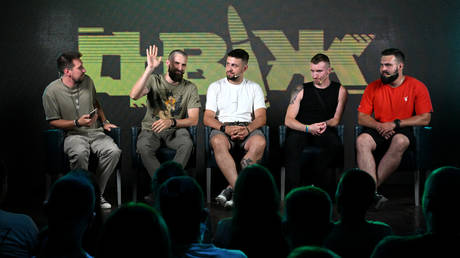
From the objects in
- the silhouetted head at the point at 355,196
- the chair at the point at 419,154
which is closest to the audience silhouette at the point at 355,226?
the silhouetted head at the point at 355,196

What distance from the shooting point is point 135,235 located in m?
1.16

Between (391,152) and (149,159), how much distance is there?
2.15 meters

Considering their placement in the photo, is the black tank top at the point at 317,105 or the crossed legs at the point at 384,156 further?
the black tank top at the point at 317,105

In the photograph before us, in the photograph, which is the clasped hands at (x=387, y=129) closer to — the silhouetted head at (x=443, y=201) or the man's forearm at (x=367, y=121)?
the man's forearm at (x=367, y=121)

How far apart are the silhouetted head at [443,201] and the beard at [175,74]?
3312mm

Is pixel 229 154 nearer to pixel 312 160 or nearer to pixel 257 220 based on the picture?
pixel 312 160

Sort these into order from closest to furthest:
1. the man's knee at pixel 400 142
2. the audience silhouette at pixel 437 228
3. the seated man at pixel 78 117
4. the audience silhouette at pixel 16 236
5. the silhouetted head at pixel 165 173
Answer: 1. the audience silhouette at pixel 437 228
2. the audience silhouette at pixel 16 236
3. the silhouetted head at pixel 165 173
4. the man's knee at pixel 400 142
5. the seated man at pixel 78 117

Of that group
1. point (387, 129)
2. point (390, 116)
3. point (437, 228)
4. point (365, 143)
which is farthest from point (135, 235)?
point (390, 116)

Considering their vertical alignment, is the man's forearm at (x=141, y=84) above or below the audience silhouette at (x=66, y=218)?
above

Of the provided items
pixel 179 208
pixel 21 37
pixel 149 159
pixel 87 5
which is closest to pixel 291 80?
pixel 149 159

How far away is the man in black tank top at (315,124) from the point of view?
440 cm

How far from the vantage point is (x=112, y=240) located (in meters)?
1.17

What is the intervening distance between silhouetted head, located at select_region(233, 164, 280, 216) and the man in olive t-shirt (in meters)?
2.60

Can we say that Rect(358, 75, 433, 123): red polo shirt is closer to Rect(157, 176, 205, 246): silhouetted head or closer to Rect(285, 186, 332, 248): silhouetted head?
Rect(285, 186, 332, 248): silhouetted head
